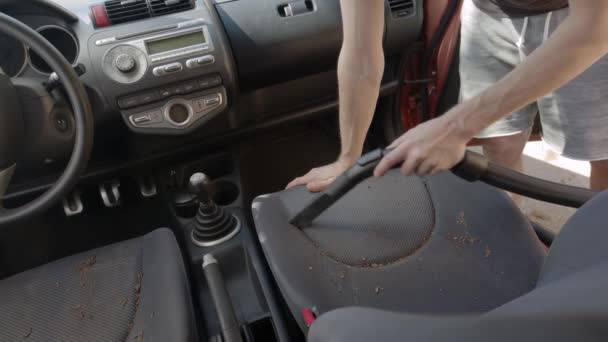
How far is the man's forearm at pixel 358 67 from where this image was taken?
848 millimetres

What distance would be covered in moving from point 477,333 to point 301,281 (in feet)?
1.45

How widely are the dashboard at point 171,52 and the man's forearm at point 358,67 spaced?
0.73 ft

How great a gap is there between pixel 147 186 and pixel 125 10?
504mm

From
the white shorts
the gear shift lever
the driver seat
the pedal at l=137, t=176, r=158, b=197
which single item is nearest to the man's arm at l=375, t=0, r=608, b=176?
the white shorts

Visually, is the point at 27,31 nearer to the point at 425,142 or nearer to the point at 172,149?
the point at 172,149

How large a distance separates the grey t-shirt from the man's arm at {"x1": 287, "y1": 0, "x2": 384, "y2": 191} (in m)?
0.30

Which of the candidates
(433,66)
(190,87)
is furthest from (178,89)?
(433,66)

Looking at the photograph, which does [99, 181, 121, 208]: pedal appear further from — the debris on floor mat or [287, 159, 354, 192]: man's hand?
[287, 159, 354, 192]: man's hand

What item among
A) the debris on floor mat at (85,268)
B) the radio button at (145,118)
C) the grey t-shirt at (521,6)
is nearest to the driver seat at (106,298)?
the debris on floor mat at (85,268)

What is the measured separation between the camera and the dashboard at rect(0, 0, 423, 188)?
927 millimetres

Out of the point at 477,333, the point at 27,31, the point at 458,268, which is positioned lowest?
the point at 458,268

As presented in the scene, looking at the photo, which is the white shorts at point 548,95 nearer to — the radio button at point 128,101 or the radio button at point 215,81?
the radio button at point 215,81

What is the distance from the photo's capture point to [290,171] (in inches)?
59.5

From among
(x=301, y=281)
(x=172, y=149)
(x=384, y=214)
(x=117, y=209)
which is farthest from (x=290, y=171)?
(x=301, y=281)
